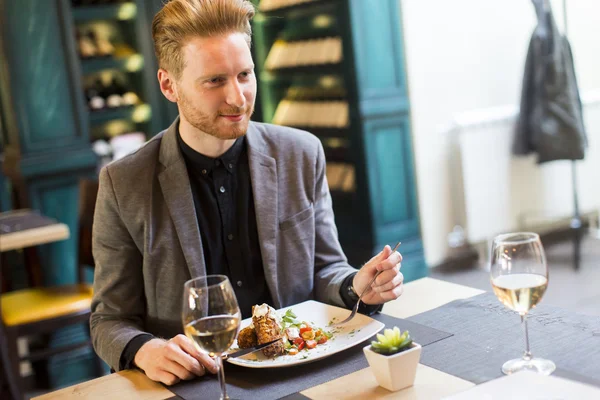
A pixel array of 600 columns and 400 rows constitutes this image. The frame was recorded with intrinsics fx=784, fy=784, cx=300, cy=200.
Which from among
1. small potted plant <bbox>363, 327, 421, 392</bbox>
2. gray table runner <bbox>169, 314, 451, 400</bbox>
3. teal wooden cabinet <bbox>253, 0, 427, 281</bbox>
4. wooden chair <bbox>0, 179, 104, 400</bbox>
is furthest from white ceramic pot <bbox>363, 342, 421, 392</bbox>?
teal wooden cabinet <bbox>253, 0, 427, 281</bbox>

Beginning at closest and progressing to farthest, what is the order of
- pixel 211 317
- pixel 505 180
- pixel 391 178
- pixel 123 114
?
pixel 211 317, pixel 391 178, pixel 505 180, pixel 123 114

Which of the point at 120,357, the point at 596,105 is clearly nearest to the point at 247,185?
the point at 120,357

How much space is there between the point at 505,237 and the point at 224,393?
0.52 metres

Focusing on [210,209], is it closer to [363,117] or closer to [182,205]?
[182,205]

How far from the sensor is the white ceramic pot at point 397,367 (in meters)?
1.21

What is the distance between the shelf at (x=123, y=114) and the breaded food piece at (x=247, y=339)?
13.8 ft

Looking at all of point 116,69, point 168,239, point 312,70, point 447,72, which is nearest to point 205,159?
point 168,239

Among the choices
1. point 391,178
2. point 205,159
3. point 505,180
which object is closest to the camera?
point 205,159

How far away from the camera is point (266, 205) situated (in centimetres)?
189

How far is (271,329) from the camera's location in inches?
56.7

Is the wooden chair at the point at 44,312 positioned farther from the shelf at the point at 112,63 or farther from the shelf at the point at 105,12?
the shelf at the point at 105,12

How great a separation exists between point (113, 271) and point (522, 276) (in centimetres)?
97

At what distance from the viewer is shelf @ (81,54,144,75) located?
5.34 m

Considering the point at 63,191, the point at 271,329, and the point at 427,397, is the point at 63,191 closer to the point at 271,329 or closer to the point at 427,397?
the point at 271,329
